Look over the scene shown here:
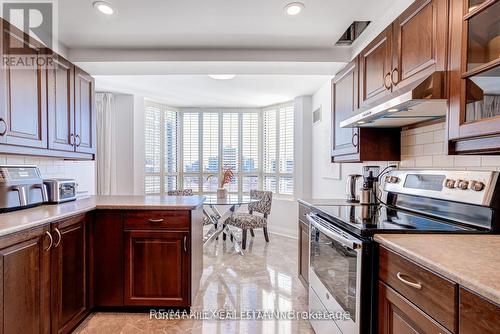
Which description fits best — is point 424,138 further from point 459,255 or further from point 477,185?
point 459,255

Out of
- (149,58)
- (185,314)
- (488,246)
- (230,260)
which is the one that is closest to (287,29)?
(149,58)

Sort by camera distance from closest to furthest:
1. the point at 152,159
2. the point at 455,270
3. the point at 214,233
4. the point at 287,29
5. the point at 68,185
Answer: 1. the point at 455,270
2. the point at 287,29
3. the point at 68,185
4. the point at 214,233
5. the point at 152,159

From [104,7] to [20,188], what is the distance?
1419 mm

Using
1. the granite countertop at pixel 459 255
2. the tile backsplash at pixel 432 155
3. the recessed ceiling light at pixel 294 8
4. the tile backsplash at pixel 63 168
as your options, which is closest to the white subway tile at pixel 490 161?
the tile backsplash at pixel 432 155

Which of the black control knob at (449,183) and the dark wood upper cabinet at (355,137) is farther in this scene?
the dark wood upper cabinet at (355,137)

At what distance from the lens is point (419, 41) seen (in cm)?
155

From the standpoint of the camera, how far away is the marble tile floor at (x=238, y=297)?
7.09 feet

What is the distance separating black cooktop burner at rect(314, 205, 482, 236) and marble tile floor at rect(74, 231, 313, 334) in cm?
100

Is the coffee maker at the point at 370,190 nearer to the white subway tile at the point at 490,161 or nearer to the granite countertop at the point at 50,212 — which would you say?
the white subway tile at the point at 490,161

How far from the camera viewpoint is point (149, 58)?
2611 mm

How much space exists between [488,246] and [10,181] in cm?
272

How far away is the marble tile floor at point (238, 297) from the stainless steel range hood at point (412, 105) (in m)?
1.67

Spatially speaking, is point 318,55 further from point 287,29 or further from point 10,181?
point 10,181

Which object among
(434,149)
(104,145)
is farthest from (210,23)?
(104,145)
